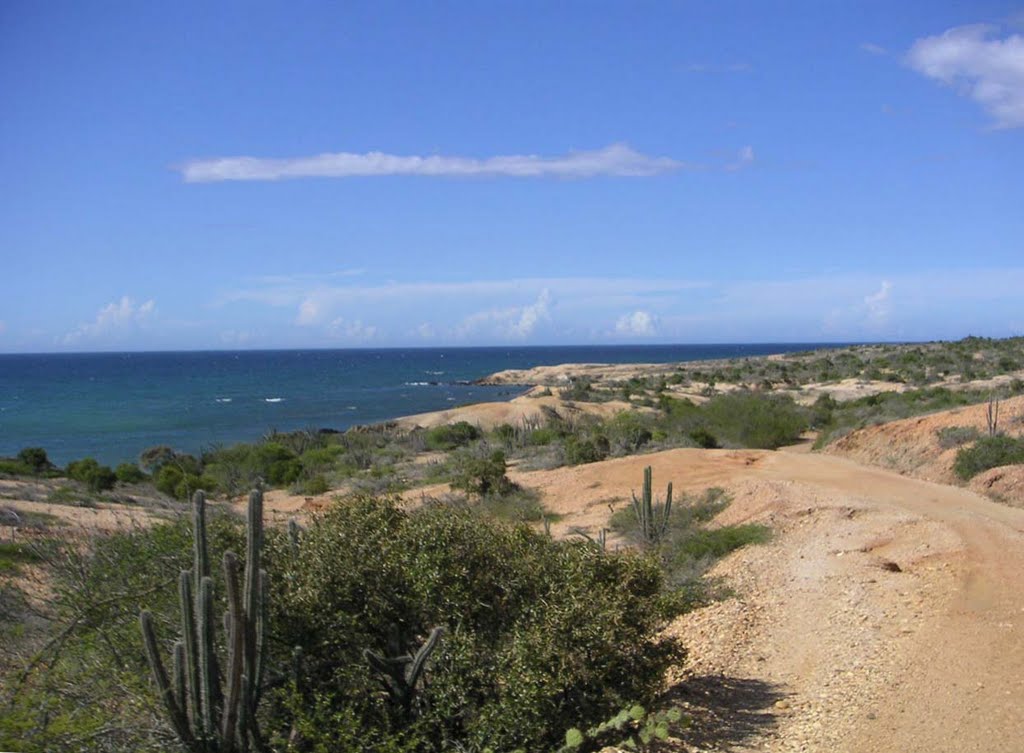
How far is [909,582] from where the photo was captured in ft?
45.6

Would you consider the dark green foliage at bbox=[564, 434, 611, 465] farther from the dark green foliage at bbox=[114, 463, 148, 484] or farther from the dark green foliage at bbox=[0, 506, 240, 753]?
the dark green foliage at bbox=[0, 506, 240, 753]

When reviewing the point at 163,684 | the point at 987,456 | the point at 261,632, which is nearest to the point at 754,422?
the point at 987,456

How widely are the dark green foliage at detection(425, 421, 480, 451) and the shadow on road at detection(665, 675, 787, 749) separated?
31.1m

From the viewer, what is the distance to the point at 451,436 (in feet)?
142

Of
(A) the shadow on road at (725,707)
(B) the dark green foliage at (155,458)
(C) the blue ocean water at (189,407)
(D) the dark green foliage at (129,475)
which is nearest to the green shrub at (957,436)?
(A) the shadow on road at (725,707)

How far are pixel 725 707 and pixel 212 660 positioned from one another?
5.16m

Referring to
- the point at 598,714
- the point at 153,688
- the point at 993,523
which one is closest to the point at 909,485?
the point at 993,523

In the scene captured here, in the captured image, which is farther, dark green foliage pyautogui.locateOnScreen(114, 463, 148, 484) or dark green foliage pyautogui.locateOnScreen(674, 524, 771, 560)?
dark green foliage pyautogui.locateOnScreen(114, 463, 148, 484)

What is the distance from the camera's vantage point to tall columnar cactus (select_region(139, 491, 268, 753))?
7.41 m

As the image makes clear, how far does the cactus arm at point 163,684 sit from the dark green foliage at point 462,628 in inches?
34.2

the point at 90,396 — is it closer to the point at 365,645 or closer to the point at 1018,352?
the point at 1018,352

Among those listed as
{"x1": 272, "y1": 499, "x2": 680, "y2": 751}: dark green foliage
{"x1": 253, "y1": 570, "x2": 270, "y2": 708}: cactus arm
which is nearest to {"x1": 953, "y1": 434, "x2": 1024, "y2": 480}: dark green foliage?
{"x1": 272, "y1": 499, "x2": 680, "y2": 751}: dark green foliage

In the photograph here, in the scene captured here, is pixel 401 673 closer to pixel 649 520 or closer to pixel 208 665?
pixel 208 665

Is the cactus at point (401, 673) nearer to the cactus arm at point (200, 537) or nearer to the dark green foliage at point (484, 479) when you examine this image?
the cactus arm at point (200, 537)
